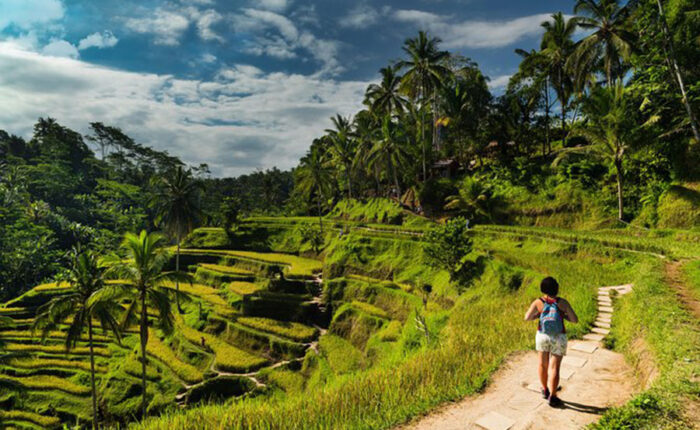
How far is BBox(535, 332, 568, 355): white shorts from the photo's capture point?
5.03 m

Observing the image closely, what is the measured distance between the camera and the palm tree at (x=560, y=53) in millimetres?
33312

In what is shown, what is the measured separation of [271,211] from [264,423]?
70134 millimetres

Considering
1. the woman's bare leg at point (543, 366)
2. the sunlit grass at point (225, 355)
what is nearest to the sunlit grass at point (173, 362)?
the sunlit grass at point (225, 355)

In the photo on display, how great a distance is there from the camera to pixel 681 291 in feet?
30.1

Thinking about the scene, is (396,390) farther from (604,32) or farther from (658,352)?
(604,32)

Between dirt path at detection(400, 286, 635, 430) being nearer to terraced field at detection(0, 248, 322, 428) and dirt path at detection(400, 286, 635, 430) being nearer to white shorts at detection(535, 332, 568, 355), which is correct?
white shorts at detection(535, 332, 568, 355)

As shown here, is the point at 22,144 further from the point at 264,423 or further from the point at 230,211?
the point at 264,423

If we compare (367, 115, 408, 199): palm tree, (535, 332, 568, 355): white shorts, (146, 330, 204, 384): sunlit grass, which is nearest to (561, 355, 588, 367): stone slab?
(535, 332, 568, 355): white shorts

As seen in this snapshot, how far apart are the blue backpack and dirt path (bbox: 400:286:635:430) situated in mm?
1231

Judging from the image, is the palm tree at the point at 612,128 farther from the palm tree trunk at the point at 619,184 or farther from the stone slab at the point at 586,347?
the stone slab at the point at 586,347

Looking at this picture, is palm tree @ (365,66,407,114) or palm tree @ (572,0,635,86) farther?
palm tree @ (365,66,407,114)

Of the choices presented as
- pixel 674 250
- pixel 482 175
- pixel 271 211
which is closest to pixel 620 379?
pixel 674 250

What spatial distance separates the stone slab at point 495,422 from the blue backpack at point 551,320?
58.6 inches

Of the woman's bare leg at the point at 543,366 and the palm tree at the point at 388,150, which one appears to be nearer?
the woman's bare leg at the point at 543,366
